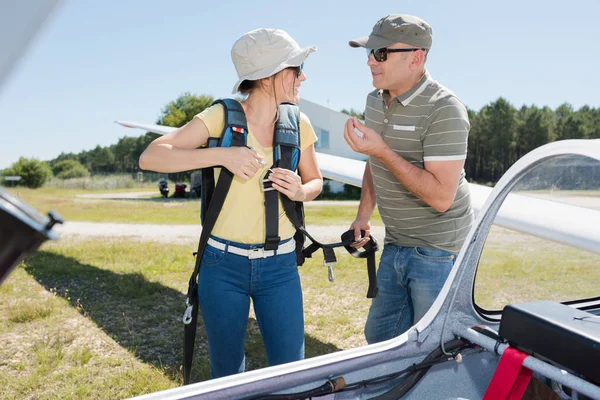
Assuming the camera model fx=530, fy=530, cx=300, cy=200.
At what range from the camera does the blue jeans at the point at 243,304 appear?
2.17 meters

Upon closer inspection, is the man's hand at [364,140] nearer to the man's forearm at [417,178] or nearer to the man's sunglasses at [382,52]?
the man's forearm at [417,178]

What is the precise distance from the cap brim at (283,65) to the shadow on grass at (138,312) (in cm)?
263

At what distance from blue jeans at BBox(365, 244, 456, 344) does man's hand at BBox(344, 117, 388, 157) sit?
52 cm

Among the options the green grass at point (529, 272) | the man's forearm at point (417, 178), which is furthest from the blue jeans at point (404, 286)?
the green grass at point (529, 272)

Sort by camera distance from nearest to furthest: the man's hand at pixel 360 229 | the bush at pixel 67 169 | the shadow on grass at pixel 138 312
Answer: the man's hand at pixel 360 229
the shadow on grass at pixel 138 312
the bush at pixel 67 169

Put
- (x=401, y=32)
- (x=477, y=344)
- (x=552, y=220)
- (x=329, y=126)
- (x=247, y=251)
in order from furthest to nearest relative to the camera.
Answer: (x=329, y=126) < (x=401, y=32) < (x=247, y=251) < (x=552, y=220) < (x=477, y=344)

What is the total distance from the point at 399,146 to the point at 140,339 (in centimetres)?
347

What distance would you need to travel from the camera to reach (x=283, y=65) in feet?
7.23

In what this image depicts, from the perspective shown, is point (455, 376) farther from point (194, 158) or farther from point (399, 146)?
point (194, 158)

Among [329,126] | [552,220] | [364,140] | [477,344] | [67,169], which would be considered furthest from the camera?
[67,169]

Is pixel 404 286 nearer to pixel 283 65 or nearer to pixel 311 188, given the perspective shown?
pixel 311 188

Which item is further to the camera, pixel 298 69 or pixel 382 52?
pixel 382 52

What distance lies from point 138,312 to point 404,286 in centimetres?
397

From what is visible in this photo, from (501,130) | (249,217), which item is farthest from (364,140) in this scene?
(501,130)
